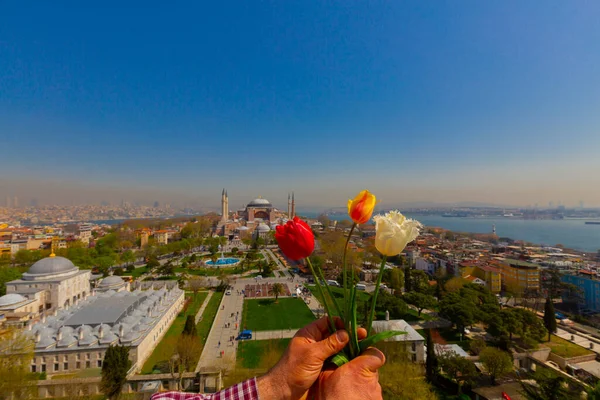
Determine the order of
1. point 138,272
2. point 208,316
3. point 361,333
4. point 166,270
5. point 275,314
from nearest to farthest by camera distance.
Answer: point 361,333 → point 208,316 → point 275,314 → point 166,270 → point 138,272

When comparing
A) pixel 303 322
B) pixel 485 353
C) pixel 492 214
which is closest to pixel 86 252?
pixel 303 322

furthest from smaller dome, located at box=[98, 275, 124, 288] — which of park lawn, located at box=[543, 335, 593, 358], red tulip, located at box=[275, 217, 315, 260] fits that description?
park lawn, located at box=[543, 335, 593, 358]

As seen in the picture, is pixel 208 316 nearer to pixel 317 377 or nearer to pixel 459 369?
pixel 459 369

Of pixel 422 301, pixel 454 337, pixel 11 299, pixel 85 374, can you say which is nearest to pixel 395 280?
pixel 422 301

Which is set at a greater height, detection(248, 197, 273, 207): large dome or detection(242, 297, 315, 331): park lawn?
detection(248, 197, 273, 207): large dome

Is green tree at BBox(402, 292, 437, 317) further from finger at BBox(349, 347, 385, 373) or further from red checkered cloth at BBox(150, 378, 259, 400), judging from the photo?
red checkered cloth at BBox(150, 378, 259, 400)

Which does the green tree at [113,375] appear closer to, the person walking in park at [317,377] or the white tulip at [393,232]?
the person walking in park at [317,377]

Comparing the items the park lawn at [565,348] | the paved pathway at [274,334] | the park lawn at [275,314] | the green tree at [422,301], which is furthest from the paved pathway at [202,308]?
the park lawn at [565,348]
